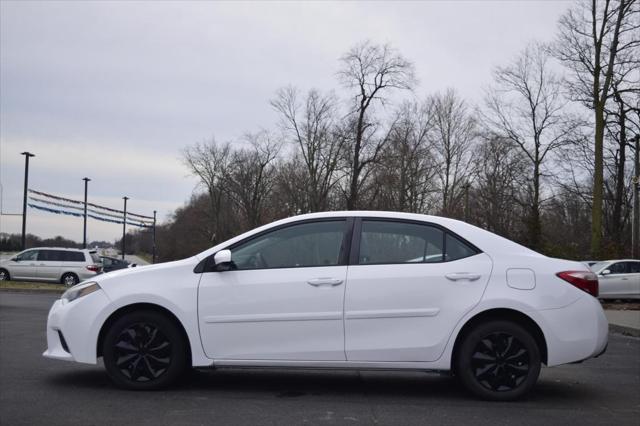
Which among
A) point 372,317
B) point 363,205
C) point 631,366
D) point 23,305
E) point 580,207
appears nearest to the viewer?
point 372,317

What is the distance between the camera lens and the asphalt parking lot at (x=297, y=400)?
5.17 meters

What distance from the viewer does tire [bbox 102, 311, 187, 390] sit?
600cm

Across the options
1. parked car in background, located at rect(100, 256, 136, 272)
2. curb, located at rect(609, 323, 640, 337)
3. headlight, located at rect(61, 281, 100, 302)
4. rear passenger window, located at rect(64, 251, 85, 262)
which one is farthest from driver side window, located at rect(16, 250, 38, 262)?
headlight, located at rect(61, 281, 100, 302)

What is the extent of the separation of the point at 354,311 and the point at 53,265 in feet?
83.2

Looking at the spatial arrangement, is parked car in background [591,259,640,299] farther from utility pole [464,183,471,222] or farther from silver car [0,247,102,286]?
utility pole [464,183,471,222]

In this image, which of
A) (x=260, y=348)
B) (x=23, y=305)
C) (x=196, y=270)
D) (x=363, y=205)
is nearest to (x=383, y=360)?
(x=260, y=348)

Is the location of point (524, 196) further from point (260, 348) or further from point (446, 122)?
point (260, 348)

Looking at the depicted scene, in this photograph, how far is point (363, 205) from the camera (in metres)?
45.5

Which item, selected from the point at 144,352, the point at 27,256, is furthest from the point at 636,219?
the point at 144,352

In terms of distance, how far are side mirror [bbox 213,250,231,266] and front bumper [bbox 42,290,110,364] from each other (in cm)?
103

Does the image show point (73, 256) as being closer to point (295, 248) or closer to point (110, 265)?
point (110, 265)

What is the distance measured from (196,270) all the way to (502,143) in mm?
42138

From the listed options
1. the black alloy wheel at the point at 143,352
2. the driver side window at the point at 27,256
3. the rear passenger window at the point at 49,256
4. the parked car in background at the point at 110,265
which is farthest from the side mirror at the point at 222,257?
the parked car in background at the point at 110,265

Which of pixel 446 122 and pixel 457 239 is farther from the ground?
pixel 446 122
